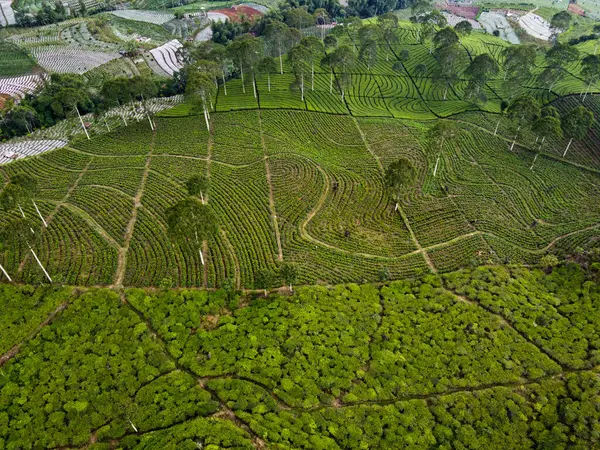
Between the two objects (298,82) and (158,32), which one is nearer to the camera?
(298,82)

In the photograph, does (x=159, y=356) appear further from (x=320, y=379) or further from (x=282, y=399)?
(x=320, y=379)

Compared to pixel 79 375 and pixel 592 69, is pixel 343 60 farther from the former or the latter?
pixel 79 375

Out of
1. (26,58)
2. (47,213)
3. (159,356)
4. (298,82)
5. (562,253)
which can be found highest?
(26,58)

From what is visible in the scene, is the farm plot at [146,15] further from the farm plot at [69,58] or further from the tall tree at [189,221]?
the tall tree at [189,221]

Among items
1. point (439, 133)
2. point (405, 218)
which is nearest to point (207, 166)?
point (405, 218)

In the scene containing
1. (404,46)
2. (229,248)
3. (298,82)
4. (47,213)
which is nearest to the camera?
(229,248)

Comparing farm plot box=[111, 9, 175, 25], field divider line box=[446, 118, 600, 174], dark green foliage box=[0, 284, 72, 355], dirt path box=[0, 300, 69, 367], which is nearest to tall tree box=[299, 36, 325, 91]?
field divider line box=[446, 118, 600, 174]

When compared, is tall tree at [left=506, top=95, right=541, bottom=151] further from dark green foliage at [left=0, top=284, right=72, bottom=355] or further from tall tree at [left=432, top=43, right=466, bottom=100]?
dark green foliage at [left=0, top=284, right=72, bottom=355]

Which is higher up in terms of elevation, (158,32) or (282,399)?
(158,32)

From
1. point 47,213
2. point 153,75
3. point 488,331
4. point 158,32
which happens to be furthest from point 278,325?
point 158,32
